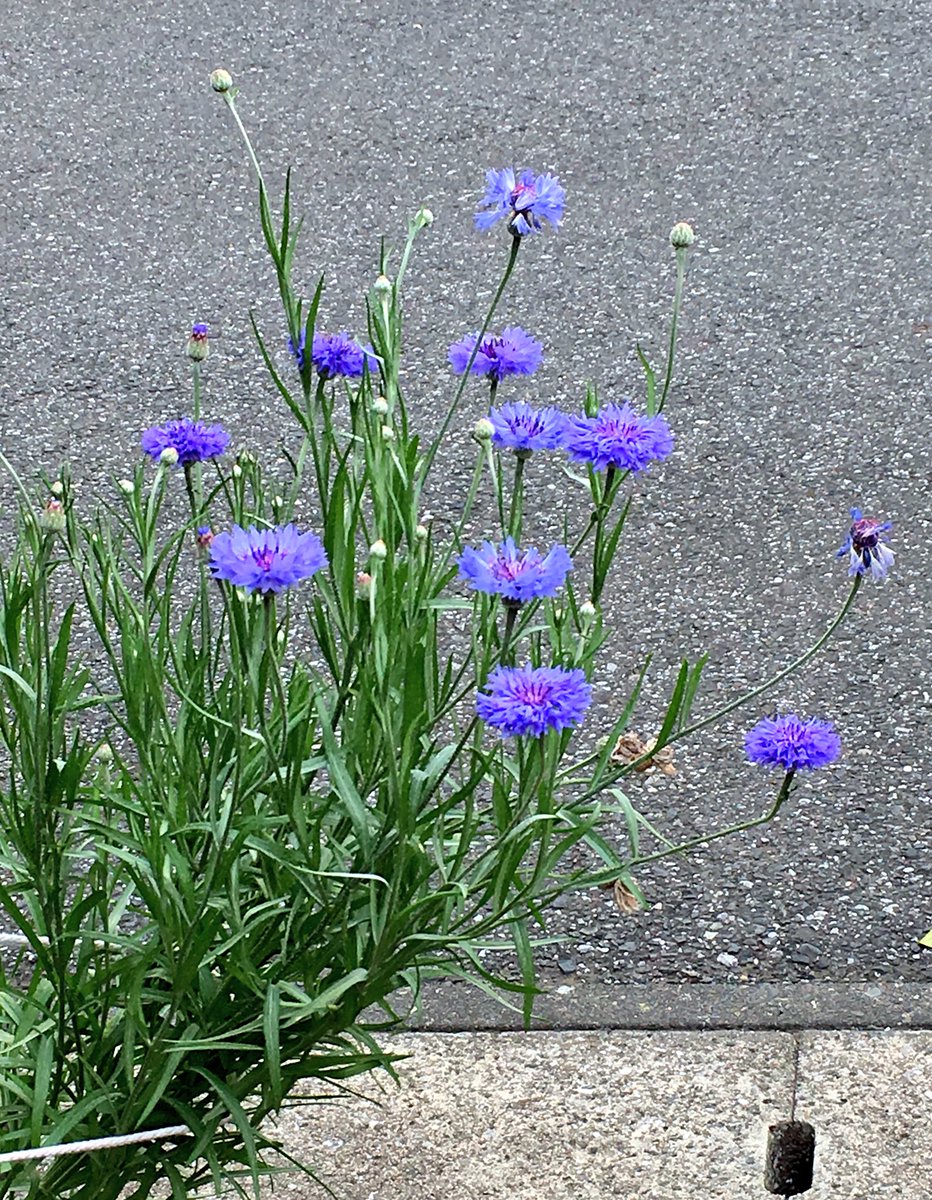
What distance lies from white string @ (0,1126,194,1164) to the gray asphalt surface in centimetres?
93

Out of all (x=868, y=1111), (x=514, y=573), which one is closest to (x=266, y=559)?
(x=514, y=573)

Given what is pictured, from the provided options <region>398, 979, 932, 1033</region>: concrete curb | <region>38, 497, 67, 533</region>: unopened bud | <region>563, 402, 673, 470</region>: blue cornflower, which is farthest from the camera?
<region>398, 979, 932, 1033</region>: concrete curb

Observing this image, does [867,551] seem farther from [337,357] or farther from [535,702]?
[337,357]

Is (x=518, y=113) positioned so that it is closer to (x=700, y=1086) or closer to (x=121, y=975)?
(x=700, y=1086)

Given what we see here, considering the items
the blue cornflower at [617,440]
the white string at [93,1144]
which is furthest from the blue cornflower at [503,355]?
the white string at [93,1144]

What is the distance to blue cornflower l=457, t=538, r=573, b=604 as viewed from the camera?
1.34 m

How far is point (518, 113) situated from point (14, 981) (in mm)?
3704

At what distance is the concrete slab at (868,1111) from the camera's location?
81.4 inches

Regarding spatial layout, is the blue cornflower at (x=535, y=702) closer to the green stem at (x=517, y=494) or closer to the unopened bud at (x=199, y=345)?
the green stem at (x=517, y=494)

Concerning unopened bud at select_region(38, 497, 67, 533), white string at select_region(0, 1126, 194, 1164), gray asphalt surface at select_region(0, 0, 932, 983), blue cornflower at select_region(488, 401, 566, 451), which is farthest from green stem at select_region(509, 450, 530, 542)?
gray asphalt surface at select_region(0, 0, 932, 983)

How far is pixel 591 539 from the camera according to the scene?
370 cm

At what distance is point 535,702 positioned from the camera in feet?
4.35

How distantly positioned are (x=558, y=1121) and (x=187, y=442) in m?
0.98

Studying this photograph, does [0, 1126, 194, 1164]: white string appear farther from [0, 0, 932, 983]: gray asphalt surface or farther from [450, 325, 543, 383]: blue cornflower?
[0, 0, 932, 983]: gray asphalt surface
